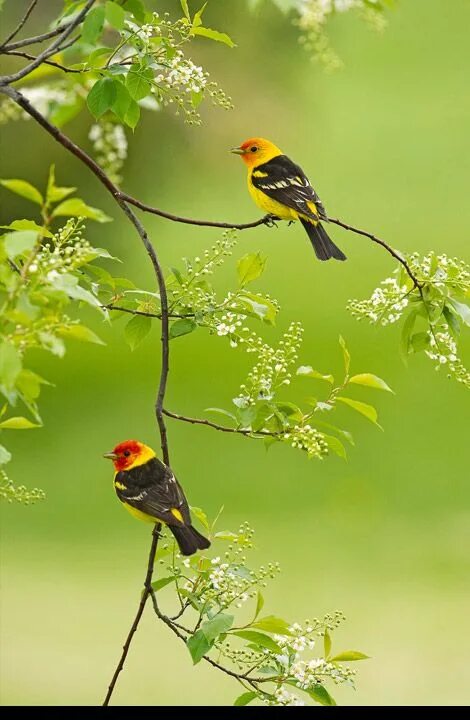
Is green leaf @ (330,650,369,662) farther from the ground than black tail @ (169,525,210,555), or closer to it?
closer to it

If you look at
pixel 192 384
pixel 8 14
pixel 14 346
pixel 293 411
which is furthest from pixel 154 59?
pixel 8 14

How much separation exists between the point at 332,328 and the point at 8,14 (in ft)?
7.22

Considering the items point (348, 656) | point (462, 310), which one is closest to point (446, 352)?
point (462, 310)

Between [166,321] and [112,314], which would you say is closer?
[166,321]

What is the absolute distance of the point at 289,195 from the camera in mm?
1822

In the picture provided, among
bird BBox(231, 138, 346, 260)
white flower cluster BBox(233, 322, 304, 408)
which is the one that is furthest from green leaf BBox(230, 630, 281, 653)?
bird BBox(231, 138, 346, 260)

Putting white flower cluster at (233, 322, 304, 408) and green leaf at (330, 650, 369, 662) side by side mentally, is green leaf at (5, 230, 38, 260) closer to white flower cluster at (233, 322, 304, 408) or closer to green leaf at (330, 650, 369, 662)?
white flower cluster at (233, 322, 304, 408)

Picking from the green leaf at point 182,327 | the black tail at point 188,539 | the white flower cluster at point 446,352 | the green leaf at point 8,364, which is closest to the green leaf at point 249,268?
the green leaf at point 182,327

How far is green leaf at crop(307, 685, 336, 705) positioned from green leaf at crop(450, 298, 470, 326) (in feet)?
1.54

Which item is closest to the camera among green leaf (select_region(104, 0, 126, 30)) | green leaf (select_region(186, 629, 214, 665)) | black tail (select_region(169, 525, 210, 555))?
green leaf (select_region(104, 0, 126, 30))

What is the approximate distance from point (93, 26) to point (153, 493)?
66cm

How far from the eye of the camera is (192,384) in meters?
4.77

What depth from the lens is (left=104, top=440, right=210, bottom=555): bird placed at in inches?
54.9

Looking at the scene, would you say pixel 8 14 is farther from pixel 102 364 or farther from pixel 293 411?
pixel 293 411
